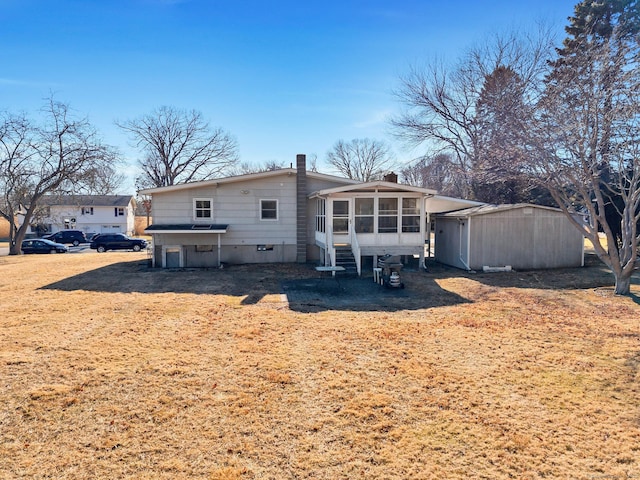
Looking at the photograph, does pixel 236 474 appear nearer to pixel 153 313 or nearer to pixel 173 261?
pixel 153 313

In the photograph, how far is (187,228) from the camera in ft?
51.4

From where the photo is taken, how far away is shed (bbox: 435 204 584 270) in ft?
49.2

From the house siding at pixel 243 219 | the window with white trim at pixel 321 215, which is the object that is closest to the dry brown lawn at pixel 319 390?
the window with white trim at pixel 321 215

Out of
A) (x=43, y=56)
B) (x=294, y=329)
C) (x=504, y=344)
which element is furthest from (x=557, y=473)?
(x=43, y=56)

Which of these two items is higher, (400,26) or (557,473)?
(400,26)

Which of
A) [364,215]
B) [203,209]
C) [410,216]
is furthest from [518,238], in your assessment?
[203,209]

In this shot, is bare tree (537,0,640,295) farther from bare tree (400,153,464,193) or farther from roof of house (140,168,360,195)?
bare tree (400,153,464,193)

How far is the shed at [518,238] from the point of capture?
14992 mm

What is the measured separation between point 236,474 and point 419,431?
6.38 ft

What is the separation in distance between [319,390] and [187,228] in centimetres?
1245

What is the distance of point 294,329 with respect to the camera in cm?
748

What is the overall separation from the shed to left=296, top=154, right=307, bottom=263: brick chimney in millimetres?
6715

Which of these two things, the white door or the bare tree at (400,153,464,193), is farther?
the bare tree at (400,153,464,193)

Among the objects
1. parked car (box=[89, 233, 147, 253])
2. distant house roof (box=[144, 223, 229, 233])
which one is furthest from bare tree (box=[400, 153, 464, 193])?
parked car (box=[89, 233, 147, 253])
